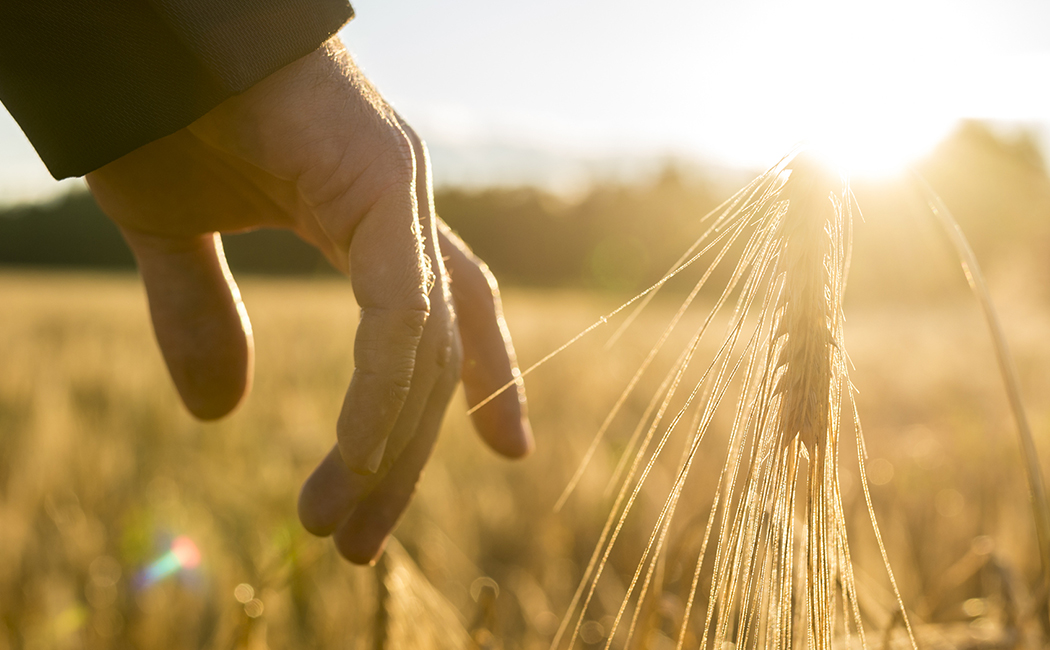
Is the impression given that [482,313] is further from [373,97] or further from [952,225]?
[952,225]

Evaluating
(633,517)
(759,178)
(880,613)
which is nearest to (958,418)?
(633,517)

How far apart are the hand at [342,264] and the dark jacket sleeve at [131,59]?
4 cm

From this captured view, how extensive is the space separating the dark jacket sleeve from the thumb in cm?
22

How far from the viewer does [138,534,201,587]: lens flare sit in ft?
5.96

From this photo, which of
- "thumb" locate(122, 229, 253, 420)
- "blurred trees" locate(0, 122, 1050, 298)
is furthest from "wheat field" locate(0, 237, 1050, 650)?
"blurred trees" locate(0, 122, 1050, 298)

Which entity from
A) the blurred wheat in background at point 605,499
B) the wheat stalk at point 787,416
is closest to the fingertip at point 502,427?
the blurred wheat in background at point 605,499

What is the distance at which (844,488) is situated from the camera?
2547 millimetres

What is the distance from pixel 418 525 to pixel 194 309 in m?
1.41

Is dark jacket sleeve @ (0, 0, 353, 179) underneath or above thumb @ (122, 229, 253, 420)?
above

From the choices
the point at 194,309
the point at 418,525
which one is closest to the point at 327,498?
the point at 194,309

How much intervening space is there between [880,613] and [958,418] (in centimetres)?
255

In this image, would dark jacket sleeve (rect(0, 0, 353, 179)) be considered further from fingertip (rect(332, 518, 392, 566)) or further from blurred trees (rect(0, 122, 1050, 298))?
blurred trees (rect(0, 122, 1050, 298))

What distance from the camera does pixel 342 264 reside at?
0.86m

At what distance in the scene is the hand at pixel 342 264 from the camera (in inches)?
24.9
